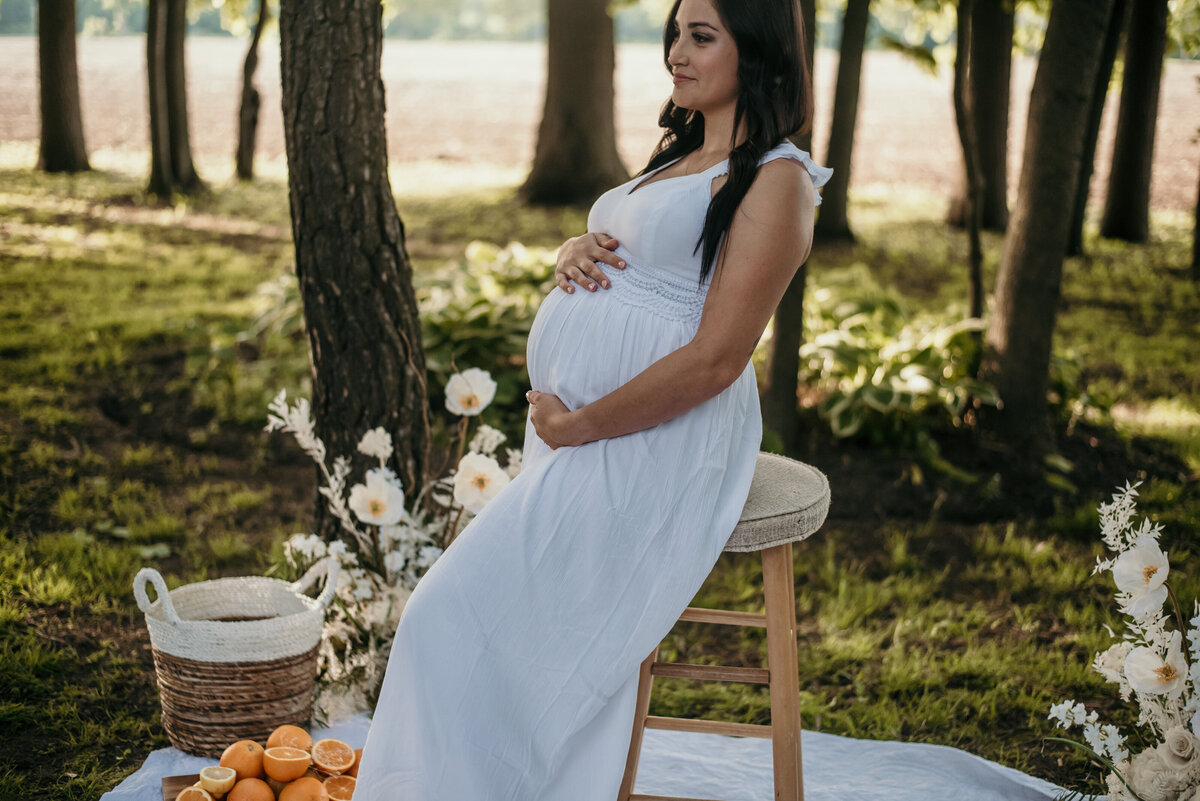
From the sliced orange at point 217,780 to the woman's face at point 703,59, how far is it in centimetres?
174

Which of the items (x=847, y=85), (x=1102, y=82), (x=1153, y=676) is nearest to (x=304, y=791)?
(x=1153, y=676)

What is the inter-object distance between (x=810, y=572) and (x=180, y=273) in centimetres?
575

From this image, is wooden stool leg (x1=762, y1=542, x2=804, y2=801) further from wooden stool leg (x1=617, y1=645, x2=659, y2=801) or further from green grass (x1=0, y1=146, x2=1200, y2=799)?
green grass (x1=0, y1=146, x2=1200, y2=799)

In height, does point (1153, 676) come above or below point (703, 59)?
below

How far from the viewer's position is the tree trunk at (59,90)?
460 inches

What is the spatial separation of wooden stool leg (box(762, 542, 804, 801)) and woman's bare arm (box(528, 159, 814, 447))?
385mm

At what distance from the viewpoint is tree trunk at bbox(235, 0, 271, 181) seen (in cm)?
1151

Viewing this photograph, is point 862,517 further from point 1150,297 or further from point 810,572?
point 1150,297

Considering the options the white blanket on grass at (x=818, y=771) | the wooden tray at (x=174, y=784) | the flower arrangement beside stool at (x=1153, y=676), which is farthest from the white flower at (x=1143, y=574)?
the wooden tray at (x=174, y=784)

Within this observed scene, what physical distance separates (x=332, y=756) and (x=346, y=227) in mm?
1510

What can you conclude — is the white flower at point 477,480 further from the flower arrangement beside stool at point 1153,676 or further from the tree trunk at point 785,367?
the tree trunk at point 785,367

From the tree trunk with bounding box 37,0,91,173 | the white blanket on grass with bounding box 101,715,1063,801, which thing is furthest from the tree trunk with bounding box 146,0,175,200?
the white blanket on grass with bounding box 101,715,1063,801

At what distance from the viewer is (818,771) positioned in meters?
2.85

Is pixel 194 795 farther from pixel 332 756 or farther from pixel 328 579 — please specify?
pixel 328 579
